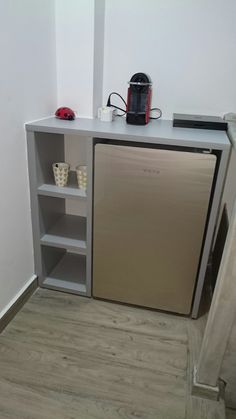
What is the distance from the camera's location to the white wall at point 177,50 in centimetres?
153

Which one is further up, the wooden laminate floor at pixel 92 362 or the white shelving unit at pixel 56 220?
the white shelving unit at pixel 56 220

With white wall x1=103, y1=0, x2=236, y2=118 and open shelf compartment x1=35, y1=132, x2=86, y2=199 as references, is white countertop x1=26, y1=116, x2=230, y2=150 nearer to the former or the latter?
open shelf compartment x1=35, y1=132, x2=86, y2=199

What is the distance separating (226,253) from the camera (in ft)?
3.31

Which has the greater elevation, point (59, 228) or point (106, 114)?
point (106, 114)

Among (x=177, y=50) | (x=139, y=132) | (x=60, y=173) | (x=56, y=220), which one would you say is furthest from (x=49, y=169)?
(x=177, y=50)

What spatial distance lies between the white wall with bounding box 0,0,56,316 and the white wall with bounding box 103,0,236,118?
14.0 inches

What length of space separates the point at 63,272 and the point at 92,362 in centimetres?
61

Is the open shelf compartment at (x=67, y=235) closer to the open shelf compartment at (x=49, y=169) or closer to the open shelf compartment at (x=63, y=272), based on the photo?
the open shelf compartment at (x=63, y=272)

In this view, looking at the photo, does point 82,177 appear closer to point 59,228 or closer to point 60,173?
point 60,173

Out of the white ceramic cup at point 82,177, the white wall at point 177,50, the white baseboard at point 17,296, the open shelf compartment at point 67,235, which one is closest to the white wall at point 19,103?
the white baseboard at point 17,296

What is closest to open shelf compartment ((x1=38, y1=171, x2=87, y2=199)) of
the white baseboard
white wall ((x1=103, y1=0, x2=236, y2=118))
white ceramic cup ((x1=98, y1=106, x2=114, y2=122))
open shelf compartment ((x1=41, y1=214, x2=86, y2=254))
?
open shelf compartment ((x1=41, y1=214, x2=86, y2=254))

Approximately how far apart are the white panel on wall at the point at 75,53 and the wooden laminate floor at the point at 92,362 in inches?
42.8

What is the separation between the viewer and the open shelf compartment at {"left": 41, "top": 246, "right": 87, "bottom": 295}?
5.66 ft

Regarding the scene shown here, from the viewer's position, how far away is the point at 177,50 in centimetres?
161
